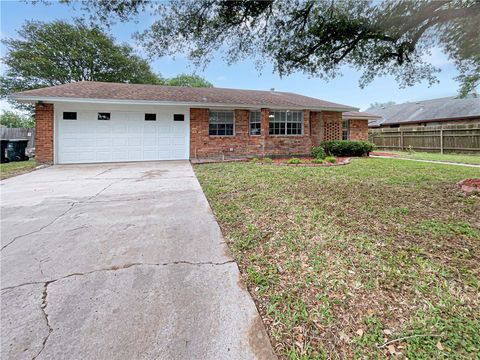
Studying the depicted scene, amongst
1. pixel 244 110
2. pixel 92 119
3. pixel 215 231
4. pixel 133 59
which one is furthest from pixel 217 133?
pixel 133 59

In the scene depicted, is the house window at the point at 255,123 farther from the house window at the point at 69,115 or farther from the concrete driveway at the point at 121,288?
the concrete driveway at the point at 121,288

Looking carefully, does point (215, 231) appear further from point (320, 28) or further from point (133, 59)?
point (133, 59)

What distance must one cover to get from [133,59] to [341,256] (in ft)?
94.5

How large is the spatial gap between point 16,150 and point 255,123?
12059mm

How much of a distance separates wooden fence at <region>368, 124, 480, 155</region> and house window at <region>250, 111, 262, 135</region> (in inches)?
494

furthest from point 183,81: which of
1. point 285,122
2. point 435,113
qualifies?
point 435,113

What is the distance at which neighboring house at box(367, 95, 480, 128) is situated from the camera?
65.3 feet

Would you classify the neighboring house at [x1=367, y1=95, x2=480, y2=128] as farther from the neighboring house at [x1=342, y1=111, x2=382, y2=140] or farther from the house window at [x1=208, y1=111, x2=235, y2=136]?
the house window at [x1=208, y1=111, x2=235, y2=136]

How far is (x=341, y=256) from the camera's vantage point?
273 centimetres

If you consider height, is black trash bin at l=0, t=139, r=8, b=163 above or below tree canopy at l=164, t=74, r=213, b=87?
below

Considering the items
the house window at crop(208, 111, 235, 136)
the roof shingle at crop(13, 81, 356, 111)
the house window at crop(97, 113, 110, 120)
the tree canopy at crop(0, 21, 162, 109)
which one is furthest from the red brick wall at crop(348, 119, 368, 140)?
the tree canopy at crop(0, 21, 162, 109)

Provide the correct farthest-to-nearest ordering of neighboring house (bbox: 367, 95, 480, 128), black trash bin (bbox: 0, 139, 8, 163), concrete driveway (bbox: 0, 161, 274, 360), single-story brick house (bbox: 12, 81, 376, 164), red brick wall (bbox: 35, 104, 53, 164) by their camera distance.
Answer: neighboring house (bbox: 367, 95, 480, 128) → black trash bin (bbox: 0, 139, 8, 163) → single-story brick house (bbox: 12, 81, 376, 164) → red brick wall (bbox: 35, 104, 53, 164) → concrete driveway (bbox: 0, 161, 274, 360)

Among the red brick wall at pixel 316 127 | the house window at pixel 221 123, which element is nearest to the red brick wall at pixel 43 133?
the house window at pixel 221 123

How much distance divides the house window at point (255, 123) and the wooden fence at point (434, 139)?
12.6 m
